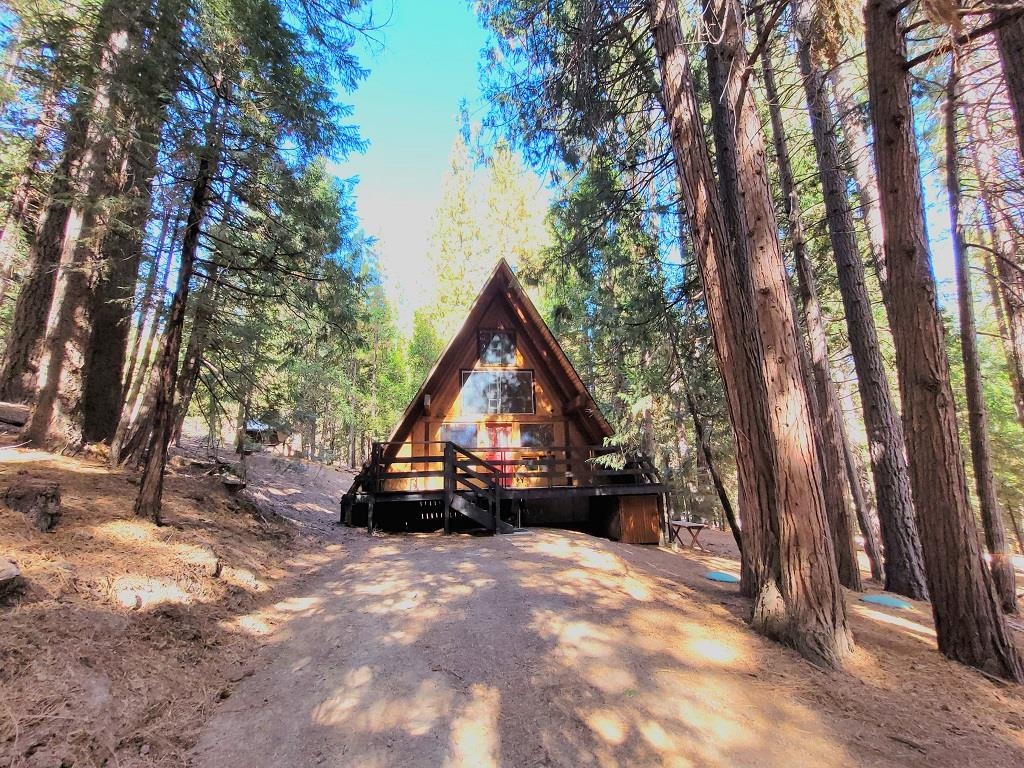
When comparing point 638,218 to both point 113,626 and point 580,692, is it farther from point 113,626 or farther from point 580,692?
point 113,626

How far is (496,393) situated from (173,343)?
27.4 feet

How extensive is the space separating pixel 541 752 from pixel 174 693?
7.87 feet

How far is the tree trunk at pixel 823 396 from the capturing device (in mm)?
7223

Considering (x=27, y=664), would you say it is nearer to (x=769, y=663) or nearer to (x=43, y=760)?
(x=43, y=760)

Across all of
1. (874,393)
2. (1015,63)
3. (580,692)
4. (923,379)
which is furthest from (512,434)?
(1015,63)

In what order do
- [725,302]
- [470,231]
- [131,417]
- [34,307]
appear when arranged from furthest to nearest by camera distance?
1. [470,231]
2. [131,417]
3. [34,307]
4. [725,302]

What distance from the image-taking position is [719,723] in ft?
9.35

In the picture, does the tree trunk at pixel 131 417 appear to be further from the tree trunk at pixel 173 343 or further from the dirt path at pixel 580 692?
the dirt path at pixel 580 692

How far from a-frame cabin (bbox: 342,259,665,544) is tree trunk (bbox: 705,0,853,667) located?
21.5ft

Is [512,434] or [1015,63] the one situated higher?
[1015,63]

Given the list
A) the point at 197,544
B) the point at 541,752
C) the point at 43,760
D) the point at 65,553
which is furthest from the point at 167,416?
the point at 541,752

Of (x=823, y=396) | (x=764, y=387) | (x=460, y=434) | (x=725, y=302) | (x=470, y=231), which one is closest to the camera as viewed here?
(x=764, y=387)

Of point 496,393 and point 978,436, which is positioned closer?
point 978,436

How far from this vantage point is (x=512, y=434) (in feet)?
42.0
